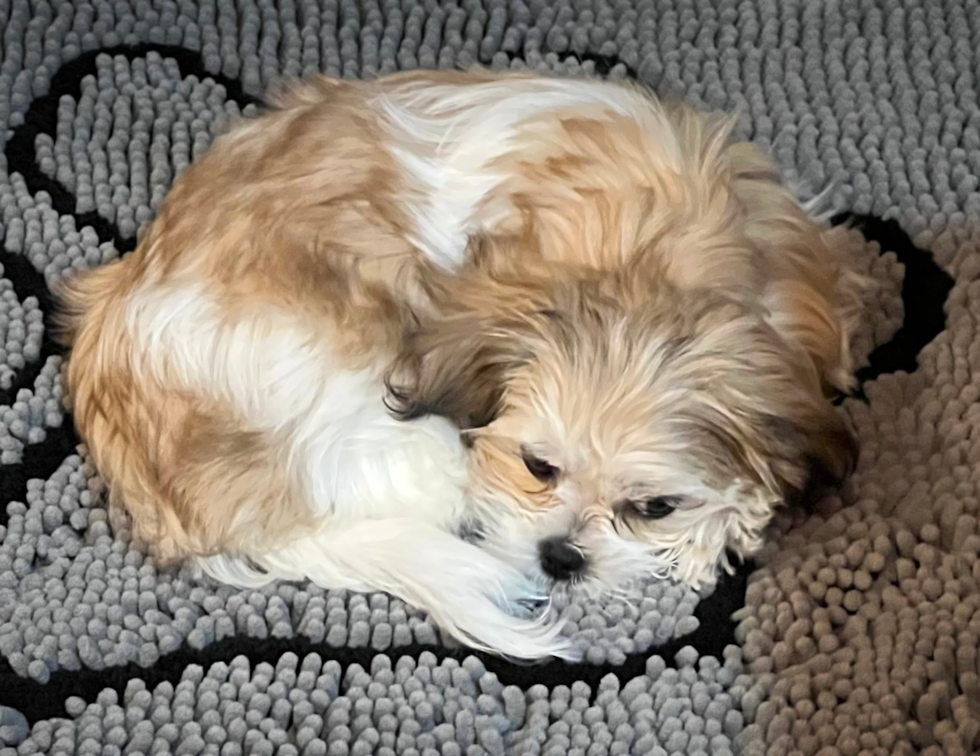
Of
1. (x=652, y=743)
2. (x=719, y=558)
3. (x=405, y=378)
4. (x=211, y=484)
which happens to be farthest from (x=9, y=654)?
(x=719, y=558)

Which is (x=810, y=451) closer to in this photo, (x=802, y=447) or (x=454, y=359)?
(x=802, y=447)

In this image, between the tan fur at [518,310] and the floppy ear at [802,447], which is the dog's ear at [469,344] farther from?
the floppy ear at [802,447]

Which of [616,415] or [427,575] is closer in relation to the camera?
[616,415]

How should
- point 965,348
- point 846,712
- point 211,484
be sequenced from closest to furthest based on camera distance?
point 846,712
point 211,484
point 965,348

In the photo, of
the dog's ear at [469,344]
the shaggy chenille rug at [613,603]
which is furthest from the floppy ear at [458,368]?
the shaggy chenille rug at [613,603]

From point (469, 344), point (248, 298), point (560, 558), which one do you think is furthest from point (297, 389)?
point (560, 558)

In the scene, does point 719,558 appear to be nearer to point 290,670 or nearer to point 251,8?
point 290,670
